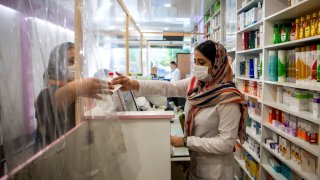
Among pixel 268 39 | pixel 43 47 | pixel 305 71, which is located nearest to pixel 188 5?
pixel 268 39

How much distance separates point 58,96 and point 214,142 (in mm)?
828

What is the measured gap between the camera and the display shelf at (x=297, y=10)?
1662 mm

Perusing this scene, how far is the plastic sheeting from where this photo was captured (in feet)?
1.78

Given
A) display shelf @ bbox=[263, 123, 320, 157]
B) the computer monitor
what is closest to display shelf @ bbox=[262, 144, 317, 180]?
display shelf @ bbox=[263, 123, 320, 157]

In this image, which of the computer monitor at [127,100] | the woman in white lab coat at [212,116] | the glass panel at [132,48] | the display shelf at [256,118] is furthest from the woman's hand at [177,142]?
the glass panel at [132,48]

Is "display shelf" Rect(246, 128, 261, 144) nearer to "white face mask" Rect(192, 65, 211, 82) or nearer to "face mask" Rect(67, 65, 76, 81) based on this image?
"white face mask" Rect(192, 65, 211, 82)

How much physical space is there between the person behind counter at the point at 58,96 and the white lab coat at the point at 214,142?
672 millimetres

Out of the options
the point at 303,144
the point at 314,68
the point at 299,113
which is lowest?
the point at 303,144

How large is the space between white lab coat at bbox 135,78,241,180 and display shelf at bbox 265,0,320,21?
1.00m

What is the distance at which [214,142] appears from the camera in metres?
1.26

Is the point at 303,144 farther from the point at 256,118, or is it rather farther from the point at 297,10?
the point at 297,10

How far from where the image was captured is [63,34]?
845 millimetres

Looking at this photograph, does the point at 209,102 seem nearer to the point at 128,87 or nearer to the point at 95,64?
the point at 128,87

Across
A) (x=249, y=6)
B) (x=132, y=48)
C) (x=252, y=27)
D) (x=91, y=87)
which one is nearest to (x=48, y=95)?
(x=91, y=87)
